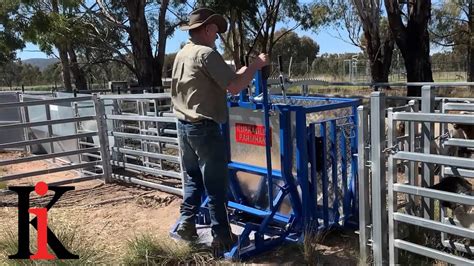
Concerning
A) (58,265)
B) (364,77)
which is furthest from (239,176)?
(364,77)

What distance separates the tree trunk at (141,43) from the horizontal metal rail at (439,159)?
17727 mm

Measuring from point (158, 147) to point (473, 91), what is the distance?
18075mm

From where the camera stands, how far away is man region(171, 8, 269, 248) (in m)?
3.90

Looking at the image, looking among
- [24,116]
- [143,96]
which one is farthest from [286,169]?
[24,116]

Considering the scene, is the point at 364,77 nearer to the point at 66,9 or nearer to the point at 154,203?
the point at 66,9

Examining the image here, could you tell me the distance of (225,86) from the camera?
3881 millimetres

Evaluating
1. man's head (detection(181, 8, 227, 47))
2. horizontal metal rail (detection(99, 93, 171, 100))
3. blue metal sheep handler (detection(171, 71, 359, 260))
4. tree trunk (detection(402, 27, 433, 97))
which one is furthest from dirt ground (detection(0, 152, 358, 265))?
tree trunk (detection(402, 27, 433, 97))

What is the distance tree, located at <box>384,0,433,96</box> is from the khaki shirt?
49.0 feet

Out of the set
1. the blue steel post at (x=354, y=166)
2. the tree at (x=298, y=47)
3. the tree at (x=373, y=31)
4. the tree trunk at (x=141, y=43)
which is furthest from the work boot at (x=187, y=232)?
the tree at (x=298, y=47)

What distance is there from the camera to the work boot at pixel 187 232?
4.41m

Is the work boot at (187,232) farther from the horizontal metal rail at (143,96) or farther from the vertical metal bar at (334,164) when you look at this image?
the horizontal metal rail at (143,96)

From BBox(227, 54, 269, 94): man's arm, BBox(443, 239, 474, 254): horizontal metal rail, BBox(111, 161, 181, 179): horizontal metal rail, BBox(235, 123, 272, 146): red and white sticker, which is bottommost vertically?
BBox(443, 239, 474, 254): horizontal metal rail

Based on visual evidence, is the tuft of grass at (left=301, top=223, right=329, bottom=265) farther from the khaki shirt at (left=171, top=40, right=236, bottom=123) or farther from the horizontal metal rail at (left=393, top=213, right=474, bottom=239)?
the khaki shirt at (left=171, top=40, right=236, bottom=123)

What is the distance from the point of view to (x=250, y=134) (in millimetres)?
4609
